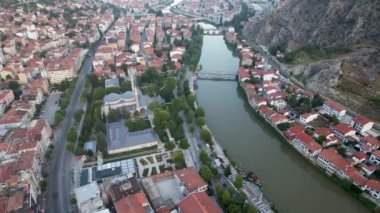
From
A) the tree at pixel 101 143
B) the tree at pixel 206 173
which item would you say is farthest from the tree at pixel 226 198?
the tree at pixel 101 143

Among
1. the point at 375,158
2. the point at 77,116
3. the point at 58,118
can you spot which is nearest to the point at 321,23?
the point at 375,158

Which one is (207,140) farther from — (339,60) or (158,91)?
(339,60)

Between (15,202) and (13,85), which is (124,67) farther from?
(15,202)

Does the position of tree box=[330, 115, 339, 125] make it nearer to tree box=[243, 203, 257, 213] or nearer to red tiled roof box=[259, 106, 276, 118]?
red tiled roof box=[259, 106, 276, 118]

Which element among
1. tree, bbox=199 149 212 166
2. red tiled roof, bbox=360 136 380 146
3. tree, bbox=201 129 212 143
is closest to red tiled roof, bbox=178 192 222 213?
tree, bbox=199 149 212 166

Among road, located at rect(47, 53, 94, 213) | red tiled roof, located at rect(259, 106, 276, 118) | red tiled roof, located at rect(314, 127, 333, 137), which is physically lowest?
road, located at rect(47, 53, 94, 213)

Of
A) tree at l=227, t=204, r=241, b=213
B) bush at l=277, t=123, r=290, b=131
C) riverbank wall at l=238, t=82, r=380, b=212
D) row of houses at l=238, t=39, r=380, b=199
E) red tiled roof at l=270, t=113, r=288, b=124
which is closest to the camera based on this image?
tree at l=227, t=204, r=241, b=213
